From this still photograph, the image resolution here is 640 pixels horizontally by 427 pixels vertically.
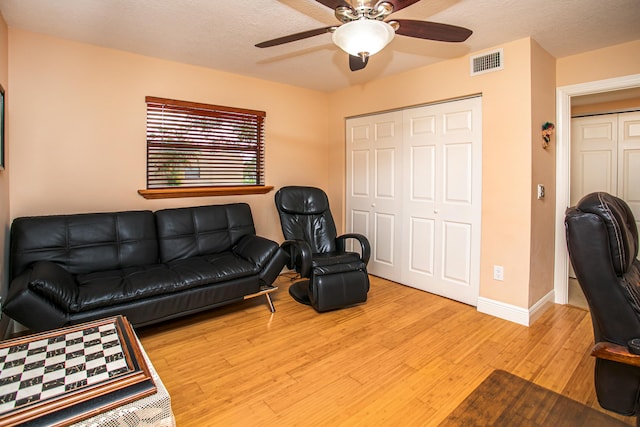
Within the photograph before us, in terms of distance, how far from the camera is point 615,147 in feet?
12.0

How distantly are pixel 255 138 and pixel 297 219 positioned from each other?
1085 mm

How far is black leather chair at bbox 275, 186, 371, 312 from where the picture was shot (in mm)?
2947

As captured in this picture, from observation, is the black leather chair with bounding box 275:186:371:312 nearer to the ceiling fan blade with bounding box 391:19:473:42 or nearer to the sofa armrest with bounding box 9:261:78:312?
the sofa armrest with bounding box 9:261:78:312

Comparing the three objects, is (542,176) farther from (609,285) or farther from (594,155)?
(609,285)

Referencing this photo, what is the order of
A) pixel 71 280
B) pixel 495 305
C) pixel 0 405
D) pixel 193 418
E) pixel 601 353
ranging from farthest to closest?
pixel 495 305 < pixel 71 280 < pixel 193 418 < pixel 601 353 < pixel 0 405

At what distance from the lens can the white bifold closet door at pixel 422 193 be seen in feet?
10.3

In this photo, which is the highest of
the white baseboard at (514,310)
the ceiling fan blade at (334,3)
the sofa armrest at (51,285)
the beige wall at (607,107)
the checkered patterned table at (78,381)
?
the beige wall at (607,107)

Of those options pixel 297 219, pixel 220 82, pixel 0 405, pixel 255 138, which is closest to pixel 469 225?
pixel 297 219

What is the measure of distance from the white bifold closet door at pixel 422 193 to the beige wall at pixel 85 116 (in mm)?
1592

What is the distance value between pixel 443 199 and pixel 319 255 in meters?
1.35

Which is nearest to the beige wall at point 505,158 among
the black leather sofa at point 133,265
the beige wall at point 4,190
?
the black leather sofa at point 133,265

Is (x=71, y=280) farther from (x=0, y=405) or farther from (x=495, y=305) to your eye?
(x=495, y=305)

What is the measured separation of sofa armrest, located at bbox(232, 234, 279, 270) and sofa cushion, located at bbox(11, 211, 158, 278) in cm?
74

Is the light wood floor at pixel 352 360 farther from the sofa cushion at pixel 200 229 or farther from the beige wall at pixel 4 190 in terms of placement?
the beige wall at pixel 4 190
